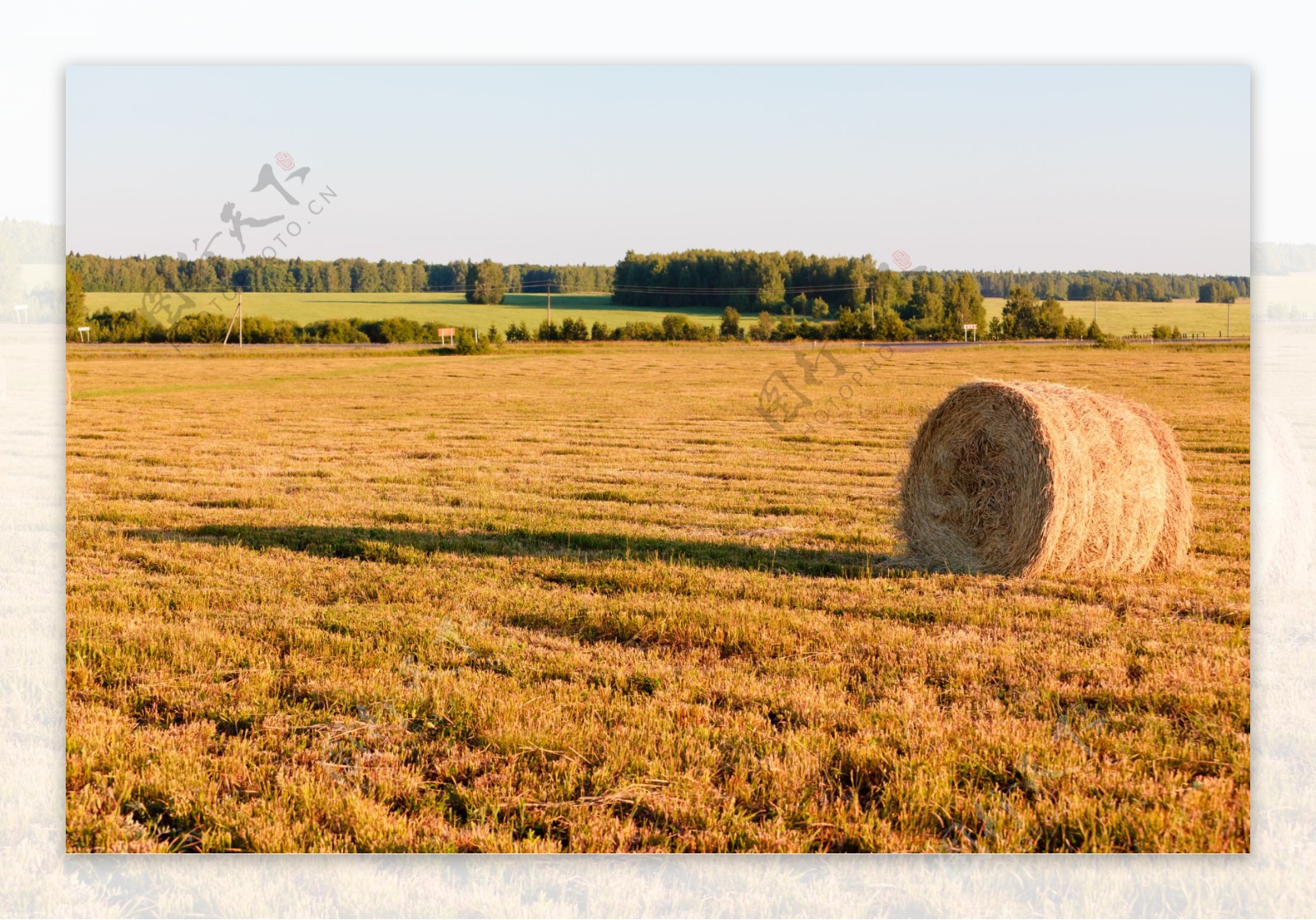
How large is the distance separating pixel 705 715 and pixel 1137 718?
2.15m

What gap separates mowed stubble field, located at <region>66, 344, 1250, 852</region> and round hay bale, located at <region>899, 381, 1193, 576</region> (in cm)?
32

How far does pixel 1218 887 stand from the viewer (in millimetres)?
4090

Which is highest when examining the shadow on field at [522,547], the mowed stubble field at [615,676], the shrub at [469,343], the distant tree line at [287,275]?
the shrub at [469,343]

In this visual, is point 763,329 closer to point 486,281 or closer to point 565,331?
point 565,331

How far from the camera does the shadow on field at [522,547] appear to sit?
8227mm

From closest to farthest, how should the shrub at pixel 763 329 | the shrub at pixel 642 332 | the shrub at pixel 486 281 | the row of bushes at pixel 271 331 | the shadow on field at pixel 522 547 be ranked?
1. the shadow on field at pixel 522 547
2. the row of bushes at pixel 271 331
3. the shrub at pixel 486 281
4. the shrub at pixel 763 329
5. the shrub at pixel 642 332

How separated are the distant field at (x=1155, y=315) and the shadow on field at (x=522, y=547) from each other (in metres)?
3.03

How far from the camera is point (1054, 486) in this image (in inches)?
289

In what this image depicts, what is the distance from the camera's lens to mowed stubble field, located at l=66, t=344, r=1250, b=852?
172 inches

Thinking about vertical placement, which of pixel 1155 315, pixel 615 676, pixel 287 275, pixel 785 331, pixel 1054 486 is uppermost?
pixel 785 331

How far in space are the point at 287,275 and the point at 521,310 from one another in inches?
401

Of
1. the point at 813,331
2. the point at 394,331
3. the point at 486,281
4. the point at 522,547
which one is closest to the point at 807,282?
the point at 813,331

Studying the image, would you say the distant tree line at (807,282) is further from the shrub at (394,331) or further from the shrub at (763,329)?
the shrub at (394,331)

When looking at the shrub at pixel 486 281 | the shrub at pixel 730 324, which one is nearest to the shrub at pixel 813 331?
the shrub at pixel 730 324
